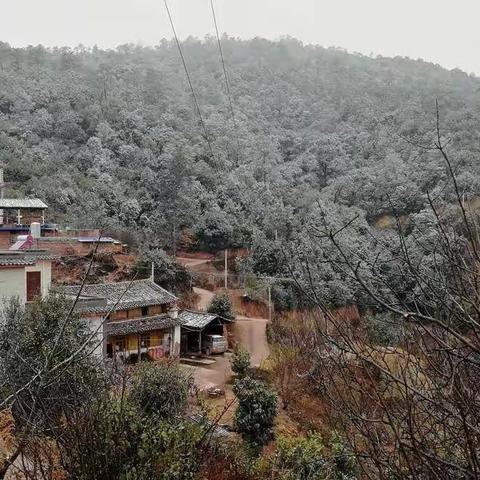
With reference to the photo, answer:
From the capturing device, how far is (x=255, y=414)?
404 inches

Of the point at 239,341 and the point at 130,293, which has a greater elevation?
the point at 130,293

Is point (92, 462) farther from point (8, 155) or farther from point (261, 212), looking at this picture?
point (8, 155)

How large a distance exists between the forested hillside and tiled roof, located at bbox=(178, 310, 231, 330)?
5.74 metres

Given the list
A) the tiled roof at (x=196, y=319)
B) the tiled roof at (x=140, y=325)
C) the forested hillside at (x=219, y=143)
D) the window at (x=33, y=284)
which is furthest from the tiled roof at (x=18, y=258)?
the forested hillside at (x=219, y=143)

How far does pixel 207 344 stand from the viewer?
17.2 metres

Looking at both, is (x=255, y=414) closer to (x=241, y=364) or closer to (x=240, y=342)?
(x=241, y=364)

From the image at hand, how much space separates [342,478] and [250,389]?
11.2 ft

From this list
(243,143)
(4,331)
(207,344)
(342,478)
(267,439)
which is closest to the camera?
(342,478)

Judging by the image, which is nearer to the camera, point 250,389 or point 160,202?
point 250,389

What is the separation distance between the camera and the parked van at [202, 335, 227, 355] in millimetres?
17062

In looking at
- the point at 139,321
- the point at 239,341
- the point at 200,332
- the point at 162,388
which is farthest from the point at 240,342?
the point at 162,388

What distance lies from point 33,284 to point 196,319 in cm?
660

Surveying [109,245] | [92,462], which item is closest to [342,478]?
[92,462]

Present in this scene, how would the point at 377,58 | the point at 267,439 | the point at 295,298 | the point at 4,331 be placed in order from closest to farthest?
the point at 4,331 < the point at 267,439 < the point at 295,298 < the point at 377,58
